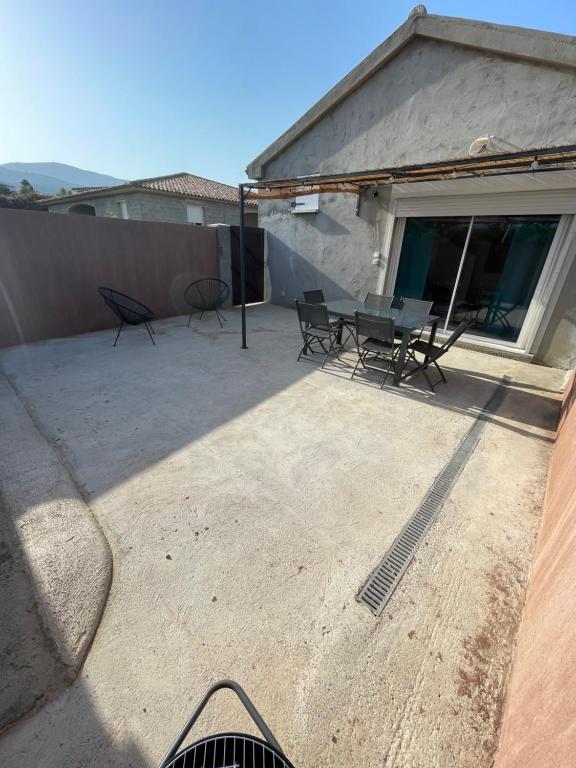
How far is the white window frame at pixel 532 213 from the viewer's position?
4.43 meters

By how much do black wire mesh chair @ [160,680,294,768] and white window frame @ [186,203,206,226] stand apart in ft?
52.5

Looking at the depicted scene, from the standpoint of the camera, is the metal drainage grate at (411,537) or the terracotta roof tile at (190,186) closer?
the metal drainage grate at (411,537)

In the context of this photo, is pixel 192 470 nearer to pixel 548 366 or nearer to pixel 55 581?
pixel 55 581

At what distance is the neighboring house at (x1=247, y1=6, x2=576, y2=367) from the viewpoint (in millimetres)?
4293

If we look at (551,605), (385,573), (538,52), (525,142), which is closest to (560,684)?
(551,605)

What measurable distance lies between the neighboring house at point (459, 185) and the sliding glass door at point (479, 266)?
0.02 metres

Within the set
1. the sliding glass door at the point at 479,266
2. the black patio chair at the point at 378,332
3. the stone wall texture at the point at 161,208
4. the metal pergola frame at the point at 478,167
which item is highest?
the stone wall texture at the point at 161,208

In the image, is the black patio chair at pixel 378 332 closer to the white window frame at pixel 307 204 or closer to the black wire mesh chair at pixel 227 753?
Answer: the black wire mesh chair at pixel 227 753

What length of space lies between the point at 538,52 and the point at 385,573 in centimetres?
635

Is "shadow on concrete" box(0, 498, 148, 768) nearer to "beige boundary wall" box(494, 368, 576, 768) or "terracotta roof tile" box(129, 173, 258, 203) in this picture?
"beige boundary wall" box(494, 368, 576, 768)

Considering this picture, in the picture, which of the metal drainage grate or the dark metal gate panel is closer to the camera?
the metal drainage grate

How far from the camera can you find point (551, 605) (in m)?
1.17

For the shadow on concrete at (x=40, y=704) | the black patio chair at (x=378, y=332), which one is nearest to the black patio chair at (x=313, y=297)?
the black patio chair at (x=378, y=332)

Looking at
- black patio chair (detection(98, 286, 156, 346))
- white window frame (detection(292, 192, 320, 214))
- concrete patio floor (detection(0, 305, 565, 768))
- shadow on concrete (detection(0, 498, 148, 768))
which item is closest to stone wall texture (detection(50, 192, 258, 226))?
white window frame (detection(292, 192, 320, 214))
